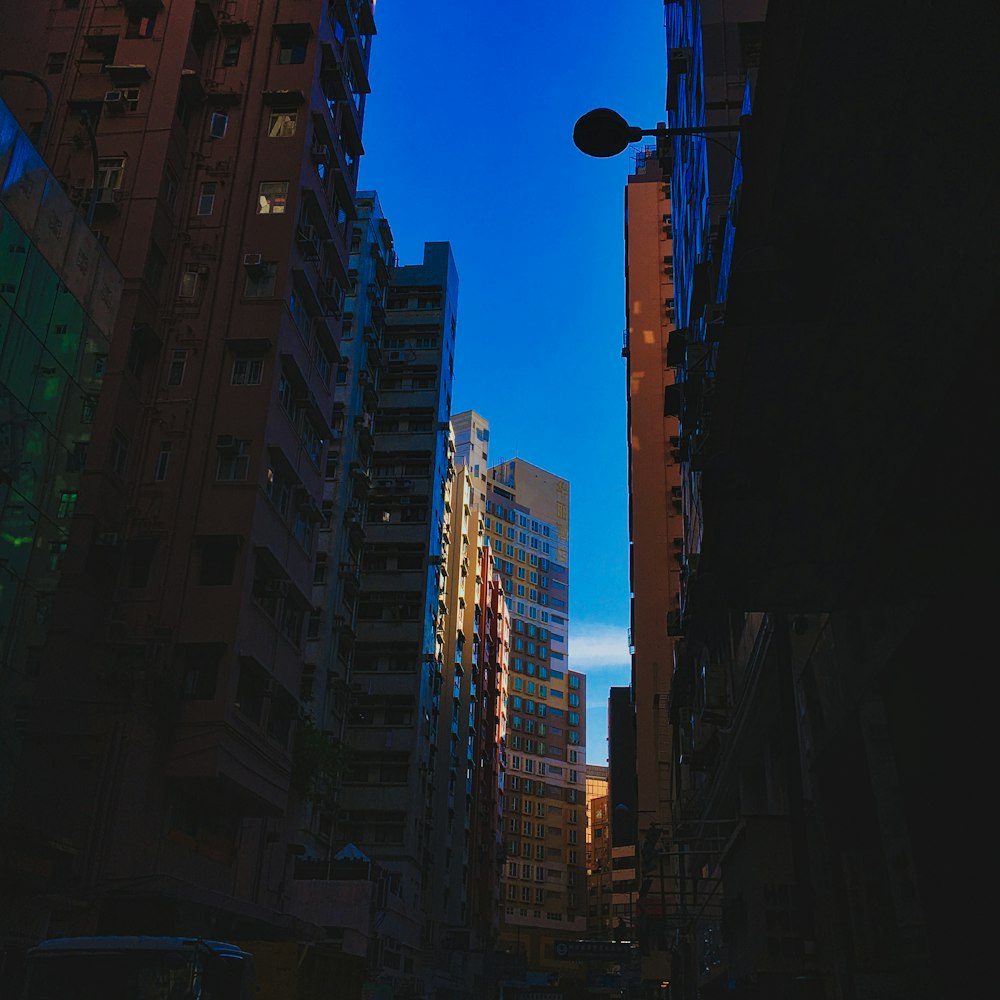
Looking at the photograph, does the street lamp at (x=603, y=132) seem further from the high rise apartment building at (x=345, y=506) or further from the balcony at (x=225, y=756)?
the high rise apartment building at (x=345, y=506)

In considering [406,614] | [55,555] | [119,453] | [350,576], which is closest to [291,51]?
[119,453]

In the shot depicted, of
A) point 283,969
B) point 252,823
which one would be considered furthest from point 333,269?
point 283,969

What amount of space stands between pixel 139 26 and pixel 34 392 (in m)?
18.9

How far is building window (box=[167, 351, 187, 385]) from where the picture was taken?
30406 millimetres

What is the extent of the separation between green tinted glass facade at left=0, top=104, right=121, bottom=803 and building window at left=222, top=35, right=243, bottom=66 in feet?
48.3

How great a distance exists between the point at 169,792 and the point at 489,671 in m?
70.9

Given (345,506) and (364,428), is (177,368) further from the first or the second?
(364,428)

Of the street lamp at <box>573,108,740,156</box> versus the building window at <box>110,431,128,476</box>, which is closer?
the street lamp at <box>573,108,740,156</box>

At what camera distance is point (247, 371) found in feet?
100

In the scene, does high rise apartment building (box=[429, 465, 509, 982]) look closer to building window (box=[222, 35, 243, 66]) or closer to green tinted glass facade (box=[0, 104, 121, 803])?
building window (box=[222, 35, 243, 66])

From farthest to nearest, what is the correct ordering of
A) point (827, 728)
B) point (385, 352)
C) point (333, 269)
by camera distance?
point (385, 352)
point (333, 269)
point (827, 728)

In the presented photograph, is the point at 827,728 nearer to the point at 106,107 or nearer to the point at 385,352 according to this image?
the point at 106,107

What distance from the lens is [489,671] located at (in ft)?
313

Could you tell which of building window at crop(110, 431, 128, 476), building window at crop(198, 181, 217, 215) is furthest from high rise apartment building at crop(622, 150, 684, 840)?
building window at crop(110, 431, 128, 476)
